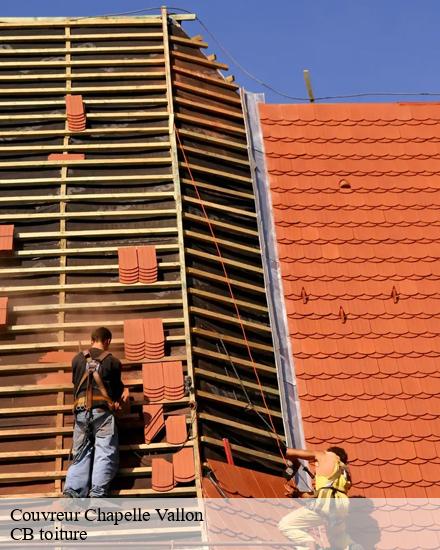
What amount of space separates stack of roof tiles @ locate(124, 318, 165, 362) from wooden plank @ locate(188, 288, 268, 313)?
0.68 m

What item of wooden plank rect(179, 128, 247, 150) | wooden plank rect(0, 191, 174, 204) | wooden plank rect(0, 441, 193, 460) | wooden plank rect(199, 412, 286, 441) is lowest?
wooden plank rect(0, 441, 193, 460)

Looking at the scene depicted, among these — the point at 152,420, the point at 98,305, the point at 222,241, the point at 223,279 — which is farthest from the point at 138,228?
the point at 152,420

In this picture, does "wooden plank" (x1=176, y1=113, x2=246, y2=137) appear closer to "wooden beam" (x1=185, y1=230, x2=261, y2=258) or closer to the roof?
the roof

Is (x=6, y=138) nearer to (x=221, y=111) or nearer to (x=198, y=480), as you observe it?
(x=221, y=111)

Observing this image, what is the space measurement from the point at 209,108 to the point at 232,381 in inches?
166

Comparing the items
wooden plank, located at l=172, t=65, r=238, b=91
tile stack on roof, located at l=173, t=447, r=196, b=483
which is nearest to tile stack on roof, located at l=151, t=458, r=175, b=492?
tile stack on roof, located at l=173, t=447, r=196, b=483

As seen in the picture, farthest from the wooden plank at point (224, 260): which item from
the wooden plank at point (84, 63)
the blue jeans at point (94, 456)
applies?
the wooden plank at point (84, 63)

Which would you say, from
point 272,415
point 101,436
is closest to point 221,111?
point 272,415

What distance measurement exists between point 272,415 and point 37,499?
274 cm

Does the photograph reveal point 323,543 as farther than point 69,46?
No

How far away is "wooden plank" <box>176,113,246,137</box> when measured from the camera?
1346 cm

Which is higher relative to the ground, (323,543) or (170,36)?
(170,36)

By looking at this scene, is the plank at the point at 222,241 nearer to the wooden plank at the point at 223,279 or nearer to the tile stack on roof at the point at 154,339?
the wooden plank at the point at 223,279

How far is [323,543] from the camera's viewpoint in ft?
32.3
